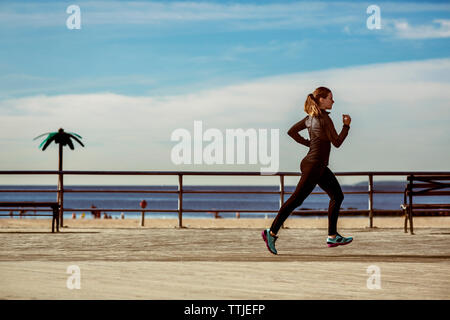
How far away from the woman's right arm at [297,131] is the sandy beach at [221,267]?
4.49 feet

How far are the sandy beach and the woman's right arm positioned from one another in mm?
1367

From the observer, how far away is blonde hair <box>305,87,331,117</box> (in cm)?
852

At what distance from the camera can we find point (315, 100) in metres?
8.59

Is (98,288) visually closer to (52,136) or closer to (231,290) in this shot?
(231,290)

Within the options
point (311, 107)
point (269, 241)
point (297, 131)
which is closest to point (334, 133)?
point (311, 107)

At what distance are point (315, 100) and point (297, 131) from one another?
1.53 ft

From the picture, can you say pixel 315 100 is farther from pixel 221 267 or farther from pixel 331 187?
pixel 221 267

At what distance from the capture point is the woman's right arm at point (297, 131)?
8773 mm

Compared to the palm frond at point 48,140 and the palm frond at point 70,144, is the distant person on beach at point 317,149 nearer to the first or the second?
the palm frond at point 70,144

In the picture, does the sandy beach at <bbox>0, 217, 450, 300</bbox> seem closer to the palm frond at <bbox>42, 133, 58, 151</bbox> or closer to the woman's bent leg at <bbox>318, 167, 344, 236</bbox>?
the woman's bent leg at <bbox>318, 167, 344, 236</bbox>
